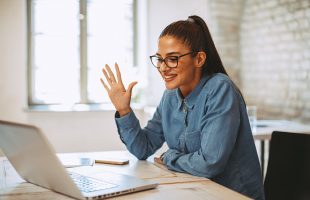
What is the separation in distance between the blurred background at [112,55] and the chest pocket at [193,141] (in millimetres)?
2233

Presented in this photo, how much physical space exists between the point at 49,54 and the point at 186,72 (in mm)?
2916

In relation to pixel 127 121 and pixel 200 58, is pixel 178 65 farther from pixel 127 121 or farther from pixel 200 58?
pixel 127 121

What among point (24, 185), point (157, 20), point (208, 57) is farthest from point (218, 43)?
point (24, 185)

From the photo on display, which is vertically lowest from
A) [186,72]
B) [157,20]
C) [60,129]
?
[60,129]

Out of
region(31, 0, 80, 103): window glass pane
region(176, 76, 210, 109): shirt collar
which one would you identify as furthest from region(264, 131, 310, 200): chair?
region(31, 0, 80, 103): window glass pane

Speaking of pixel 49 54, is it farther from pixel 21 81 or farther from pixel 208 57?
pixel 208 57

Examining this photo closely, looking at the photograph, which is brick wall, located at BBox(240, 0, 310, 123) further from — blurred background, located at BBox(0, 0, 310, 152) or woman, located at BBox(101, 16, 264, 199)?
woman, located at BBox(101, 16, 264, 199)

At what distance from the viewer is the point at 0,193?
1.16 m

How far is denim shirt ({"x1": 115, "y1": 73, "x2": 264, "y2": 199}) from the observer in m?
1.38

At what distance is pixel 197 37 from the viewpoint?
5.11ft

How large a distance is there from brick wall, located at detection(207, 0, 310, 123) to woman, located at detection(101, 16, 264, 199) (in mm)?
2161

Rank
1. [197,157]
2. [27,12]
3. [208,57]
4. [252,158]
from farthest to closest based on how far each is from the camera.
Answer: [27,12] → [208,57] → [252,158] → [197,157]

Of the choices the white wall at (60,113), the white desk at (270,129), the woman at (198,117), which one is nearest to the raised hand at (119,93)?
the woman at (198,117)

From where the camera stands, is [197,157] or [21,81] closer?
A: [197,157]
